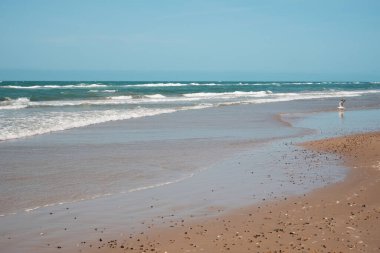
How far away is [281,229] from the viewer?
701 cm

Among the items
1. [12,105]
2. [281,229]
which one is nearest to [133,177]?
[281,229]

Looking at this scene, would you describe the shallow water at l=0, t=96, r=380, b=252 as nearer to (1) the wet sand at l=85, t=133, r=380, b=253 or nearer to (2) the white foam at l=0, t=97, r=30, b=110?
(1) the wet sand at l=85, t=133, r=380, b=253

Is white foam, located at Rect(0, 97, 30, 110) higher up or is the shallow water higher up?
white foam, located at Rect(0, 97, 30, 110)

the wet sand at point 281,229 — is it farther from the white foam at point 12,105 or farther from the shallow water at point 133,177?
the white foam at point 12,105

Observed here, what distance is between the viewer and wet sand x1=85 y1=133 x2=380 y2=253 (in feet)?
20.8

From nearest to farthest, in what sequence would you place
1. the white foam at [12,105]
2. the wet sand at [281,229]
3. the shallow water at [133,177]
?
the wet sand at [281,229] → the shallow water at [133,177] → the white foam at [12,105]

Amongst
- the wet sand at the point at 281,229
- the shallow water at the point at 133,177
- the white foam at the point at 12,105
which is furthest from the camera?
the white foam at the point at 12,105

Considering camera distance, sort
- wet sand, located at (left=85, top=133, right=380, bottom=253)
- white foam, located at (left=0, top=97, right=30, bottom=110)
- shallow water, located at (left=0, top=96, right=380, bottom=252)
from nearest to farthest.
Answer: wet sand, located at (left=85, top=133, right=380, bottom=253) → shallow water, located at (left=0, top=96, right=380, bottom=252) → white foam, located at (left=0, top=97, right=30, bottom=110)

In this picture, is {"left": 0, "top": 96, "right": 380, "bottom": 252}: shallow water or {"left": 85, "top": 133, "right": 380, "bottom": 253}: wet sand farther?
{"left": 0, "top": 96, "right": 380, "bottom": 252}: shallow water

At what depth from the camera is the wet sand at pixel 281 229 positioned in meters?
6.33

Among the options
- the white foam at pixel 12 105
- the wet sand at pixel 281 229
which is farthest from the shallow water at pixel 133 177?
the white foam at pixel 12 105

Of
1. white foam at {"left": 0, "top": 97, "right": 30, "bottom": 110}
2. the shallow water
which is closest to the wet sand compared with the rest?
the shallow water

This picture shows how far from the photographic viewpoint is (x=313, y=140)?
17.1 m

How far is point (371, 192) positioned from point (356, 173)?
209 cm
